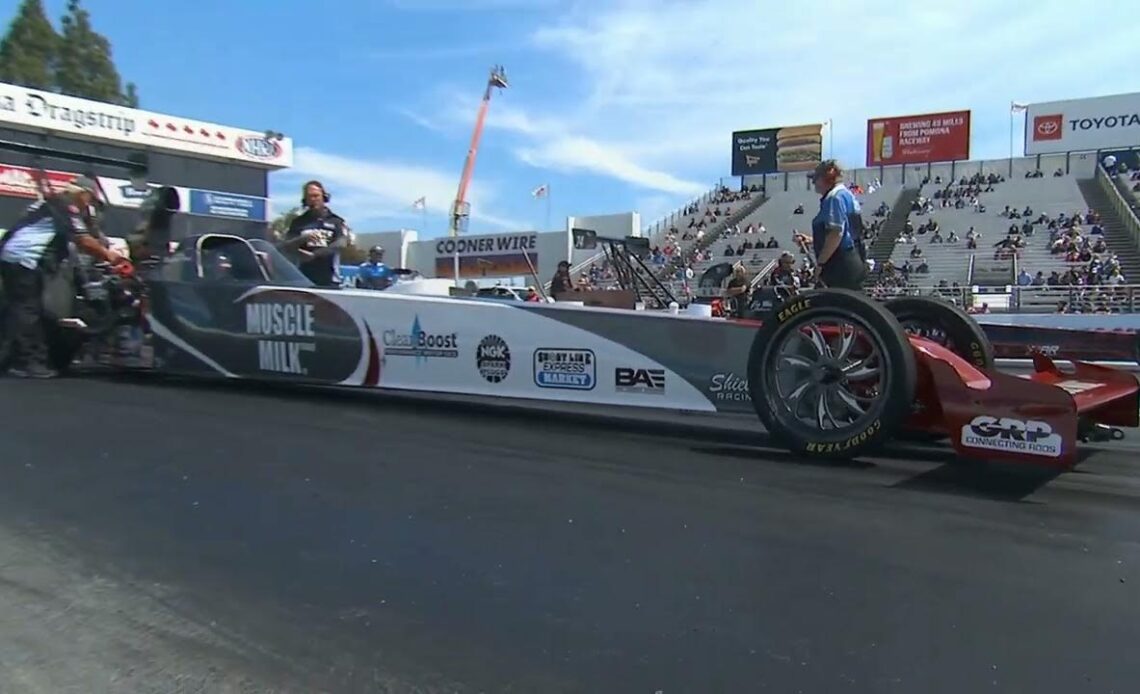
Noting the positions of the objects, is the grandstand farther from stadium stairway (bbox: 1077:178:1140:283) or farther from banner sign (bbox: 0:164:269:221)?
banner sign (bbox: 0:164:269:221)

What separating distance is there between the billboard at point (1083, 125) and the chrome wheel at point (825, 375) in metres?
53.2

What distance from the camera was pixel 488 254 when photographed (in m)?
53.0

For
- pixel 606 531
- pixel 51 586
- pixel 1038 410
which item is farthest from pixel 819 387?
pixel 51 586

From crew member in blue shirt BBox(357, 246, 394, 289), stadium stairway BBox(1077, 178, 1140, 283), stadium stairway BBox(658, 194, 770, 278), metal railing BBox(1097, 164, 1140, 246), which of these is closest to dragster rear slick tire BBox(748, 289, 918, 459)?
crew member in blue shirt BBox(357, 246, 394, 289)

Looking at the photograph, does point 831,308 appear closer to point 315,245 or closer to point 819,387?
point 819,387

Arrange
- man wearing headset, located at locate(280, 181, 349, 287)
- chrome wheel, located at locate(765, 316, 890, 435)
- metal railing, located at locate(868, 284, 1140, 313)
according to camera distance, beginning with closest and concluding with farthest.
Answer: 1. chrome wheel, located at locate(765, 316, 890, 435)
2. man wearing headset, located at locate(280, 181, 349, 287)
3. metal railing, located at locate(868, 284, 1140, 313)

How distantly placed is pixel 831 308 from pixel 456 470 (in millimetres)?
2047

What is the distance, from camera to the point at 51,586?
123 inches

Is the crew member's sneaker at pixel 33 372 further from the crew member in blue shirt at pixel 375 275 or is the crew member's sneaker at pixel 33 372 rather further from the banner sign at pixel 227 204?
the banner sign at pixel 227 204

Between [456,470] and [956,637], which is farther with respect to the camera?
[456,470]

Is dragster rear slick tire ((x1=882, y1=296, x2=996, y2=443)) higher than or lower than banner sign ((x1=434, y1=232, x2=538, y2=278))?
lower

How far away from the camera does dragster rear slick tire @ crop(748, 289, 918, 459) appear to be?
177 inches

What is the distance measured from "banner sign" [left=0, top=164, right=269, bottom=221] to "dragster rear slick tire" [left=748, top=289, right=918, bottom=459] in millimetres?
6531

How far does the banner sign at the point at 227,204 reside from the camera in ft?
128
